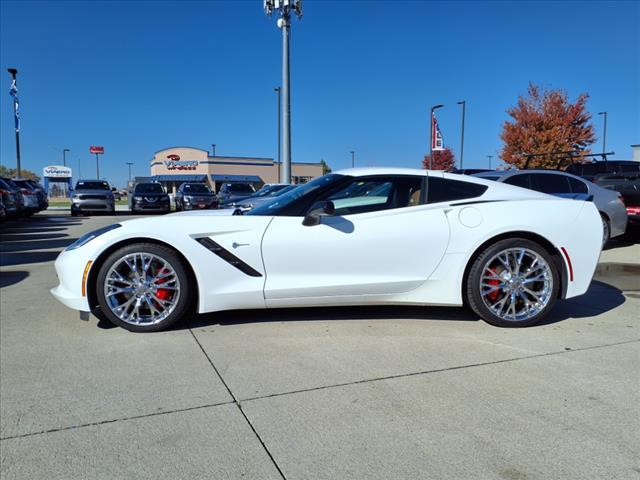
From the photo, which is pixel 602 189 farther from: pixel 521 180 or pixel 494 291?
pixel 494 291

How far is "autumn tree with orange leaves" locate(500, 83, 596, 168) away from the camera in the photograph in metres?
28.3

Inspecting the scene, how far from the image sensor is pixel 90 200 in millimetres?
20109

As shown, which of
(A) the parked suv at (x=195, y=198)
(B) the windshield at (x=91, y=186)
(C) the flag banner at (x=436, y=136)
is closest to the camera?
(B) the windshield at (x=91, y=186)

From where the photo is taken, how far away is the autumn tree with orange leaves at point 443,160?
157 feet

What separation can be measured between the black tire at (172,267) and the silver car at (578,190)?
22.5 feet

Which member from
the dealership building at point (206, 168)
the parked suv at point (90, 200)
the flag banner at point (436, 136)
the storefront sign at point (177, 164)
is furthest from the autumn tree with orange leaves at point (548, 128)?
the storefront sign at point (177, 164)

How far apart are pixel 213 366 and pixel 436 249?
2043 mm

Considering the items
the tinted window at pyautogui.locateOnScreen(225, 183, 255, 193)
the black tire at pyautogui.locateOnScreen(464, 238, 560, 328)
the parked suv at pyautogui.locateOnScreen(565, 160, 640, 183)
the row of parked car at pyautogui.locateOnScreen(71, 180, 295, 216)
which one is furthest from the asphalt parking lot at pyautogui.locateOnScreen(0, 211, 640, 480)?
the tinted window at pyautogui.locateOnScreen(225, 183, 255, 193)

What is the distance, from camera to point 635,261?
298 inches

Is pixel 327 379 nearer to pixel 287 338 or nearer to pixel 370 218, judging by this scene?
pixel 287 338

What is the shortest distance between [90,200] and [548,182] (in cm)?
1807

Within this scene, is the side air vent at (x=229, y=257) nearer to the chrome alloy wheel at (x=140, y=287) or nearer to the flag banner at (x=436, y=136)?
the chrome alloy wheel at (x=140, y=287)

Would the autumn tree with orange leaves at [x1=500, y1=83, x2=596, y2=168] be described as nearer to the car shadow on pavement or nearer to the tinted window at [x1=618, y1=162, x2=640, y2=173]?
the tinted window at [x1=618, y1=162, x2=640, y2=173]

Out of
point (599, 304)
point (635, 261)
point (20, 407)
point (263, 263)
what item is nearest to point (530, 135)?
point (635, 261)
